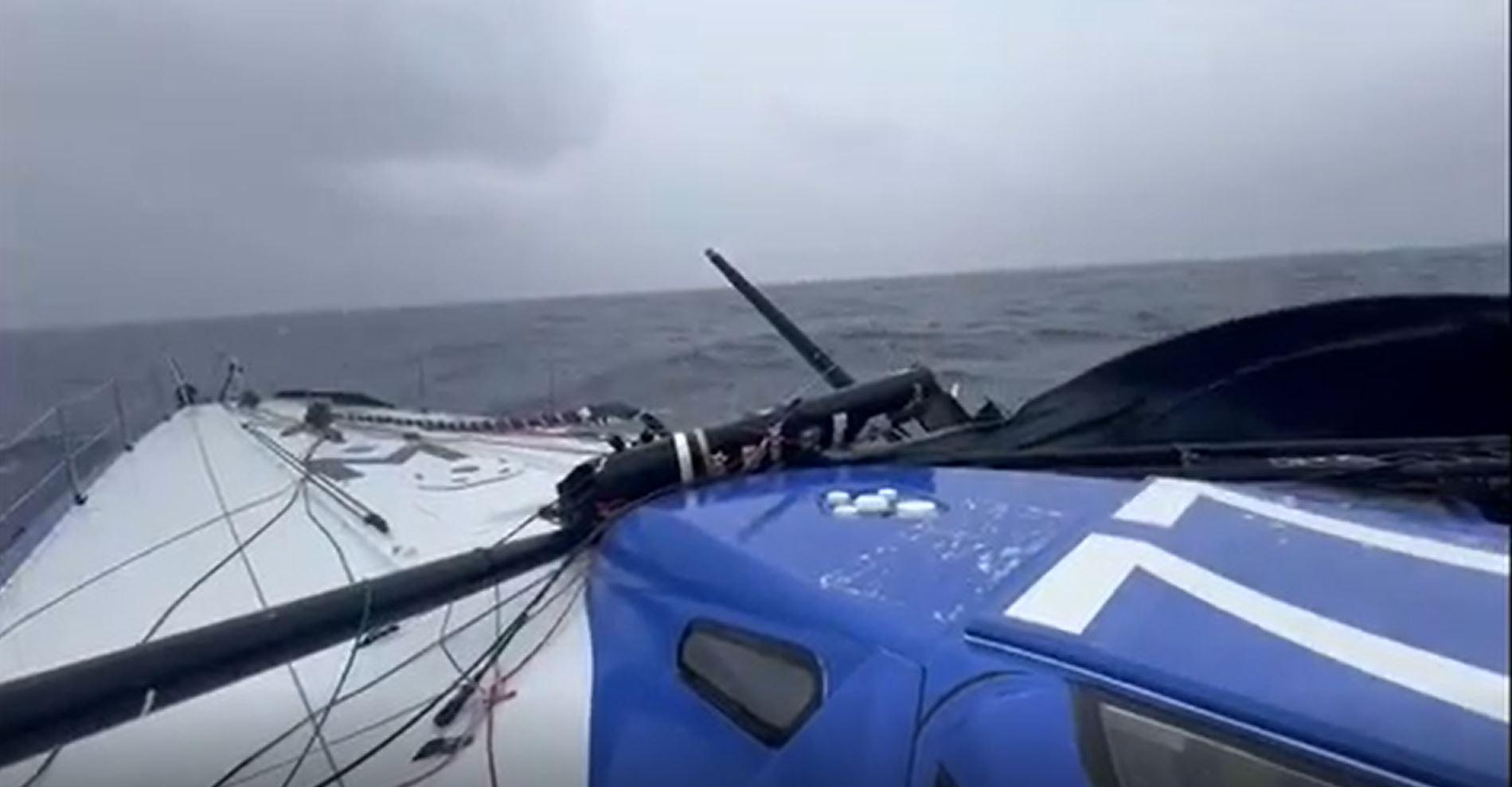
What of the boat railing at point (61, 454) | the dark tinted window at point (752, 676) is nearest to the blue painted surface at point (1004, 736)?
the dark tinted window at point (752, 676)

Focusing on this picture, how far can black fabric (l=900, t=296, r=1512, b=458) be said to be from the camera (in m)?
2.48

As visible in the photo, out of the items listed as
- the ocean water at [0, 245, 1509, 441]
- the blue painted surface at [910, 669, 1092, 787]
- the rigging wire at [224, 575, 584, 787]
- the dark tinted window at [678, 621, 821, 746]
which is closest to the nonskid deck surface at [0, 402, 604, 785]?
the rigging wire at [224, 575, 584, 787]

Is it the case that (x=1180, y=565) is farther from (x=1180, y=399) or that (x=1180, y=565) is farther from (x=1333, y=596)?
(x=1180, y=399)

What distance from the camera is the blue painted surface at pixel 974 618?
4.18ft

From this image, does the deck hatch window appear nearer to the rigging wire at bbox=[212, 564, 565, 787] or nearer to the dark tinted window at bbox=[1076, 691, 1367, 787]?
the dark tinted window at bbox=[1076, 691, 1367, 787]

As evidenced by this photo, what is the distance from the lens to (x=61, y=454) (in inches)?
383

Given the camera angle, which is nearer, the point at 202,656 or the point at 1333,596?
the point at 1333,596

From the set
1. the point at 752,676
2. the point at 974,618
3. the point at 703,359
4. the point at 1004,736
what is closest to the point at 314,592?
the point at 752,676

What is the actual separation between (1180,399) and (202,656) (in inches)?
93.2

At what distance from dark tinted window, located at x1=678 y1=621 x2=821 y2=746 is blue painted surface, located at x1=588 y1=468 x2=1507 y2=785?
25mm

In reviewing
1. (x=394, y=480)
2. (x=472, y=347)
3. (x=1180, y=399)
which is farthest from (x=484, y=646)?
(x=472, y=347)

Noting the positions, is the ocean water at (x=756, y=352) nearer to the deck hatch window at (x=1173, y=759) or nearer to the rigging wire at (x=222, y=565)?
the deck hatch window at (x=1173, y=759)

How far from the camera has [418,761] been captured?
97.4 inches

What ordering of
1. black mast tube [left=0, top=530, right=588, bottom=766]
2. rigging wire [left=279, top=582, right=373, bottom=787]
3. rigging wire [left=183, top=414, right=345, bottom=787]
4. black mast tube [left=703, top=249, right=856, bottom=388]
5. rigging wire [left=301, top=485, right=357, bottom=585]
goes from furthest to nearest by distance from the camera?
black mast tube [left=703, top=249, right=856, bottom=388] < rigging wire [left=301, top=485, right=357, bottom=585] < rigging wire [left=183, top=414, right=345, bottom=787] < rigging wire [left=279, top=582, right=373, bottom=787] < black mast tube [left=0, top=530, right=588, bottom=766]
